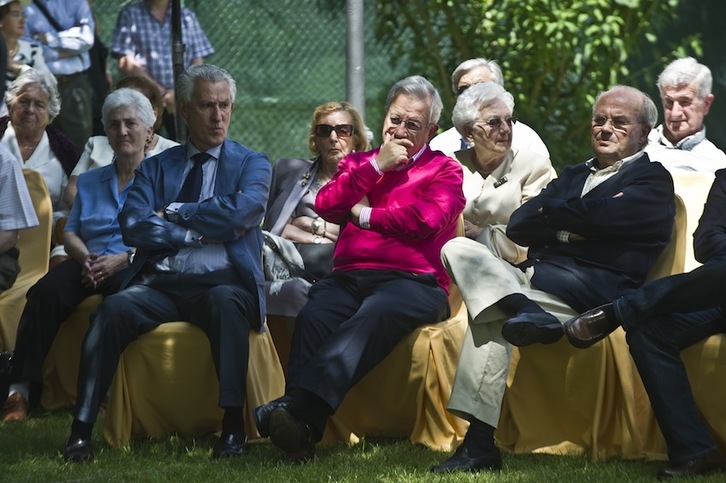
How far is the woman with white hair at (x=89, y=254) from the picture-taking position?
22.1ft

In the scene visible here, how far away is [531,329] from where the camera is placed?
17.3 feet

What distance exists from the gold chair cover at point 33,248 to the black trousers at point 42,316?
0.73 feet

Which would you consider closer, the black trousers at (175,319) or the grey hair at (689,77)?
the black trousers at (175,319)

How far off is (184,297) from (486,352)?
1444mm

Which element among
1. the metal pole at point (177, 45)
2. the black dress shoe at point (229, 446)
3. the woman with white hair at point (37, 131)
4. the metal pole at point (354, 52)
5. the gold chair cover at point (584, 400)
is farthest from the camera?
the metal pole at point (177, 45)

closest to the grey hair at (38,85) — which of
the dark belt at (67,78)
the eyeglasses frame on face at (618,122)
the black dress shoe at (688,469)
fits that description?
the dark belt at (67,78)

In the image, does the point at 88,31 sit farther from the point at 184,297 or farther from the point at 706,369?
the point at 706,369

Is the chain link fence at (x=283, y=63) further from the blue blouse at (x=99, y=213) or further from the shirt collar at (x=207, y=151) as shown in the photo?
the shirt collar at (x=207, y=151)

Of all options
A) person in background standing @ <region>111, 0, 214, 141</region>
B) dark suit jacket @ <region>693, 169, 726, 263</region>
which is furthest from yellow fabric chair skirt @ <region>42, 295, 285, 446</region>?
person in background standing @ <region>111, 0, 214, 141</region>

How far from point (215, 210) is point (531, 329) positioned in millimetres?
1584

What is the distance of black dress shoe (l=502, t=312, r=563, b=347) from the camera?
528 centimetres

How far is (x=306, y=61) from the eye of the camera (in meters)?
11.1

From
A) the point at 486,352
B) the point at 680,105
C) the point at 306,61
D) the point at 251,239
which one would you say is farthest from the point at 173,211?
the point at 306,61

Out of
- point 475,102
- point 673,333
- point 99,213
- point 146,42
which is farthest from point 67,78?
point 673,333
